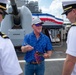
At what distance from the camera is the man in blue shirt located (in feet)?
13.1

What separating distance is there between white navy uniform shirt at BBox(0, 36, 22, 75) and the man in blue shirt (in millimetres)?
1870

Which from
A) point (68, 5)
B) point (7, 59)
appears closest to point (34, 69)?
point (68, 5)

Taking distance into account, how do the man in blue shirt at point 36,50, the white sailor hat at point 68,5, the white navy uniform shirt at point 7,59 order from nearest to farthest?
the white navy uniform shirt at point 7,59 → the white sailor hat at point 68,5 → the man in blue shirt at point 36,50

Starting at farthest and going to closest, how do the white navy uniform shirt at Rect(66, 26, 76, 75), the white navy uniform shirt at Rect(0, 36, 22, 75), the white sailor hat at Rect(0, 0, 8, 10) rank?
the white navy uniform shirt at Rect(66, 26, 76, 75) → the white sailor hat at Rect(0, 0, 8, 10) → the white navy uniform shirt at Rect(0, 36, 22, 75)

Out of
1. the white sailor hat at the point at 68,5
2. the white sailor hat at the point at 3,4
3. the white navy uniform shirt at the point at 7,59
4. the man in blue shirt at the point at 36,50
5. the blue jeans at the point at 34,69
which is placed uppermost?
the white sailor hat at the point at 3,4

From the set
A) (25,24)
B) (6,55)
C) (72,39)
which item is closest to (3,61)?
(6,55)

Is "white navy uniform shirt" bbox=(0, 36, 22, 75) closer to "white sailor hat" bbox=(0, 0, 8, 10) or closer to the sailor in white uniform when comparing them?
the sailor in white uniform

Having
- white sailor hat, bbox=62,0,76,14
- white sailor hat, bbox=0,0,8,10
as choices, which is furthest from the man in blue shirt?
white sailor hat, bbox=0,0,8,10

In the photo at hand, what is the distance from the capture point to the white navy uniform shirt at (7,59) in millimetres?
1985

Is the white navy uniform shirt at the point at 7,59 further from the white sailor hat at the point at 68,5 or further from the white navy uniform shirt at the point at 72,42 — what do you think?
the white sailor hat at the point at 68,5

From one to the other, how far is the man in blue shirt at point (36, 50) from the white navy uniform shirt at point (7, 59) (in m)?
1.87

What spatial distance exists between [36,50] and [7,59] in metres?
2.04

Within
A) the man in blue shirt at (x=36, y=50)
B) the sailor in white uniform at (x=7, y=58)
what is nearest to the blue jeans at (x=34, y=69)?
the man in blue shirt at (x=36, y=50)

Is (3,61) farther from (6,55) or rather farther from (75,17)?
(75,17)
